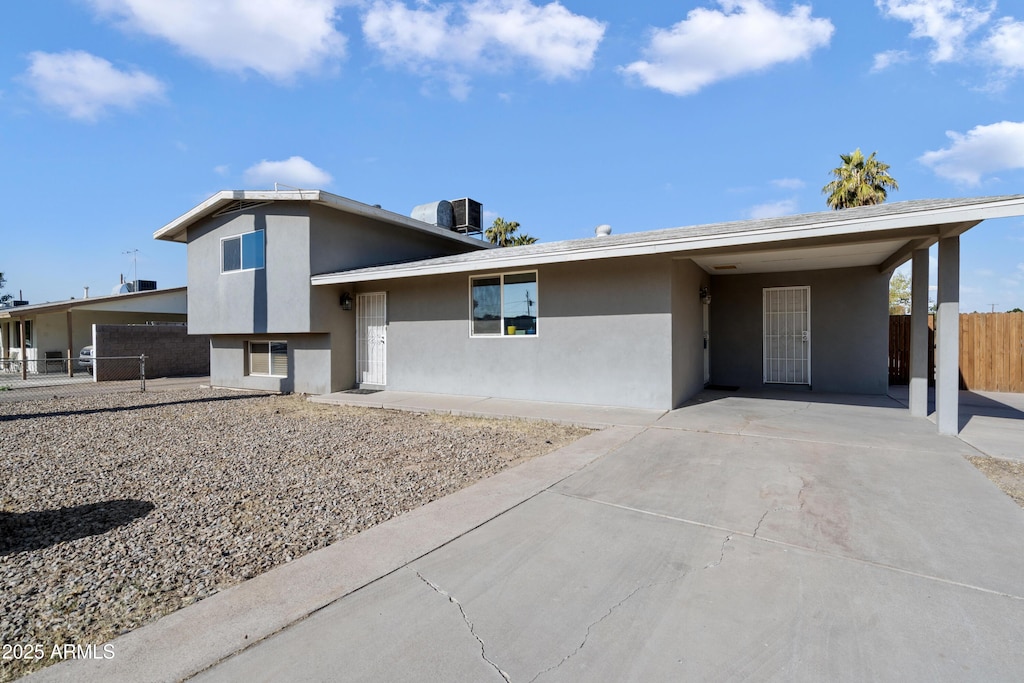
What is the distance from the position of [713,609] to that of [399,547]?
197 cm

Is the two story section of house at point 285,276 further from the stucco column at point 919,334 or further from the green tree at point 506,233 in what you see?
the green tree at point 506,233

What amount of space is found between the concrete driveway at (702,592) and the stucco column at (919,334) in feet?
11.0

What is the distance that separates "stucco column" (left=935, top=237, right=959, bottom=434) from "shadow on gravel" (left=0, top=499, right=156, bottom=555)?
8.97 meters

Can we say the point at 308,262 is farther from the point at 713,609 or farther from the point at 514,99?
the point at 713,609

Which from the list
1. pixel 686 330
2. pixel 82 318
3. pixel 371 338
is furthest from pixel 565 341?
pixel 82 318

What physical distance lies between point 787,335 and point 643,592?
9.99 metres

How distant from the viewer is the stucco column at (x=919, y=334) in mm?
7211

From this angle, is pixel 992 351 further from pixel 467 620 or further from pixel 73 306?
pixel 73 306

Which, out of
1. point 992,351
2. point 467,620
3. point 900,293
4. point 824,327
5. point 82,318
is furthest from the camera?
point 900,293

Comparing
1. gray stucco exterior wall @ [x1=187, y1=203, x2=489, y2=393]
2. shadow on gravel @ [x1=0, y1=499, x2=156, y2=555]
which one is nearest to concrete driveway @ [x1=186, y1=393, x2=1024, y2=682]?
shadow on gravel @ [x1=0, y1=499, x2=156, y2=555]

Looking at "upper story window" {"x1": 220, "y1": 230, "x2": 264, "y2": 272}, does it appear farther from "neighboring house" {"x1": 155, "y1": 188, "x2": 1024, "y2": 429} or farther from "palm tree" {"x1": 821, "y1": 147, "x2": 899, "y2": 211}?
"palm tree" {"x1": 821, "y1": 147, "x2": 899, "y2": 211}

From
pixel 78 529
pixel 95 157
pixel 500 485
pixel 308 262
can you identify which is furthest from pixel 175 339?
→ pixel 500 485

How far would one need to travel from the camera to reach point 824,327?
10.4 meters

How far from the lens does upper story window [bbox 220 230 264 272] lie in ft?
39.4
